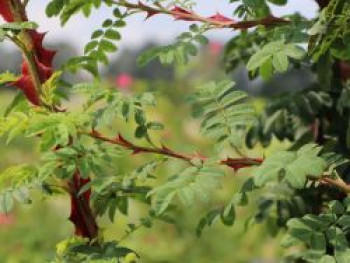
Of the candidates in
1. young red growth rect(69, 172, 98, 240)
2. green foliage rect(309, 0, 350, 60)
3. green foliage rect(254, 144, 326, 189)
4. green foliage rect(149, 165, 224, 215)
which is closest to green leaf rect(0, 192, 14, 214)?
young red growth rect(69, 172, 98, 240)

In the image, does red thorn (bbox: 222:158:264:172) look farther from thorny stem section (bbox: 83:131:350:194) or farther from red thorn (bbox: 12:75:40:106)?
red thorn (bbox: 12:75:40:106)

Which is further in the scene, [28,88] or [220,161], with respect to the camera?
[28,88]

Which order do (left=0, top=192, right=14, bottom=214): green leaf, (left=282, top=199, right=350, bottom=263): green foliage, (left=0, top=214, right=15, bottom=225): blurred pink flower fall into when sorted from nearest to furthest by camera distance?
(left=282, top=199, right=350, bottom=263): green foliage, (left=0, top=192, right=14, bottom=214): green leaf, (left=0, top=214, right=15, bottom=225): blurred pink flower

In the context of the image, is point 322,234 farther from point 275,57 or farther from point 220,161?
point 275,57

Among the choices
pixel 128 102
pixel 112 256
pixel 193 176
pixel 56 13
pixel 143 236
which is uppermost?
pixel 56 13

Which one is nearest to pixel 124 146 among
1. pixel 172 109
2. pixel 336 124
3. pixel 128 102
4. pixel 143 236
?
pixel 128 102

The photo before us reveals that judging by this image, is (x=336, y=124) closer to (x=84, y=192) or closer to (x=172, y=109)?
(x=84, y=192)

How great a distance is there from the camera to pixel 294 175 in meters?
1.55

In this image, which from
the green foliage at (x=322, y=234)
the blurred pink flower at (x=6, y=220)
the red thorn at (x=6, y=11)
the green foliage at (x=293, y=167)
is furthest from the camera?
the blurred pink flower at (x=6, y=220)

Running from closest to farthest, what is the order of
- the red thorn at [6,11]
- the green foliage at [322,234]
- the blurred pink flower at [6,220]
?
the green foliage at [322,234] → the red thorn at [6,11] → the blurred pink flower at [6,220]

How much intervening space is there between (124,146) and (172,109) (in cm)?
622

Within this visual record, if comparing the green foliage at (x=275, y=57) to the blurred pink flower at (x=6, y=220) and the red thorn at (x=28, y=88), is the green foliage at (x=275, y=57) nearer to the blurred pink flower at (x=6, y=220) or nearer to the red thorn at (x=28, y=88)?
the red thorn at (x=28, y=88)

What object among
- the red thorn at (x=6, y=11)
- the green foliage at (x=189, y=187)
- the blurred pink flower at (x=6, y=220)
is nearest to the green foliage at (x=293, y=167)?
the green foliage at (x=189, y=187)

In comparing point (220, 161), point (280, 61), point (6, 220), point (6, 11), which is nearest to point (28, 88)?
point (6, 11)
